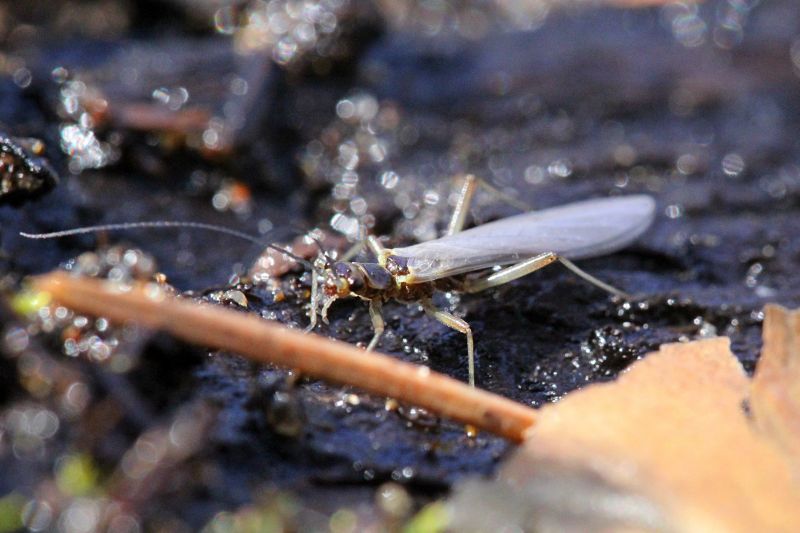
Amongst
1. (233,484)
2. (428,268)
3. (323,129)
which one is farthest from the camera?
(323,129)

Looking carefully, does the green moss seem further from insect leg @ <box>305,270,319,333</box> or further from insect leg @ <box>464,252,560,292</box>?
insect leg @ <box>464,252,560,292</box>

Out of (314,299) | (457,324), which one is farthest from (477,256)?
(314,299)

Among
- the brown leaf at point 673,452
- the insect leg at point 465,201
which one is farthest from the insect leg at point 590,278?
the brown leaf at point 673,452

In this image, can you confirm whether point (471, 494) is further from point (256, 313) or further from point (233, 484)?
point (256, 313)

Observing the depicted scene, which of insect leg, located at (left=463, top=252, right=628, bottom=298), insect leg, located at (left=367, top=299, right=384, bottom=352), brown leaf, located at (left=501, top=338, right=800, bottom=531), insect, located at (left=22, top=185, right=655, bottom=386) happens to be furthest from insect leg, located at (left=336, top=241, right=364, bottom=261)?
brown leaf, located at (left=501, top=338, right=800, bottom=531)

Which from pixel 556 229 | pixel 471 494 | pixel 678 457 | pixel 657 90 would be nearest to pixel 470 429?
pixel 471 494

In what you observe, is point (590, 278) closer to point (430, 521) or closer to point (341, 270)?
point (341, 270)

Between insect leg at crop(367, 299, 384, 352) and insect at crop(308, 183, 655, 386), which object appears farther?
insect at crop(308, 183, 655, 386)
